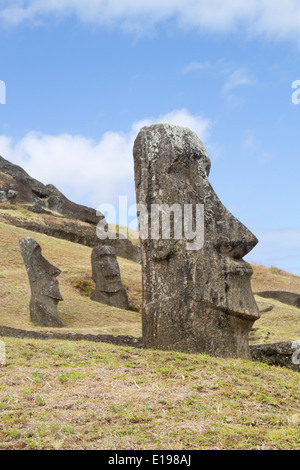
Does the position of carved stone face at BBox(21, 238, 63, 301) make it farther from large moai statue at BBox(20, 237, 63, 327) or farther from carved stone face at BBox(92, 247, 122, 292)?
carved stone face at BBox(92, 247, 122, 292)

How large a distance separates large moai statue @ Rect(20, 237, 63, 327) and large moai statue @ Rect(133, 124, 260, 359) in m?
9.32

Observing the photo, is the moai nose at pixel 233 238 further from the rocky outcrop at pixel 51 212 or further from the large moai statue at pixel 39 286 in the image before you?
the rocky outcrop at pixel 51 212

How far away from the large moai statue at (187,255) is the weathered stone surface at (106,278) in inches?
531

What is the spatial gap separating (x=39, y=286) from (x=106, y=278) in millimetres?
5041

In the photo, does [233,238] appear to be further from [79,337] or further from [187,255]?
[79,337]

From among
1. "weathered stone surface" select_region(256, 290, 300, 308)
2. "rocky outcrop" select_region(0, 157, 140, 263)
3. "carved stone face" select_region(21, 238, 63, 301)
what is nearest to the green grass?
"carved stone face" select_region(21, 238, 63, 301)

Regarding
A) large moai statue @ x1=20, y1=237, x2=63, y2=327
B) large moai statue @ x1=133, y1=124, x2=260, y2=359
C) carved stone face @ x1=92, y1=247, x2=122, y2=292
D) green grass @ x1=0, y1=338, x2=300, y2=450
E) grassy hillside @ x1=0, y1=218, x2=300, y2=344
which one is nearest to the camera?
green grass @ x1=0, y1=338, x2=300, y2=450

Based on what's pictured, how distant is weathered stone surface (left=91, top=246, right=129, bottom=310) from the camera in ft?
80.6

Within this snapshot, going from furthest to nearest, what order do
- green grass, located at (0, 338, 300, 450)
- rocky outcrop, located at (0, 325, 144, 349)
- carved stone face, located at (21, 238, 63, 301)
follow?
carved stone face, located at (21, 238, 63, 301)
rocky outcrop, located at (0, 325, 144, 349)
green grass, located at (0, 338, 300, 450)

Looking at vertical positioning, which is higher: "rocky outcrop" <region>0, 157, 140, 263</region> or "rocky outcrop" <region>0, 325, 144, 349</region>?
"rocky outcrop" <region>0, 157, 140, 263</region>

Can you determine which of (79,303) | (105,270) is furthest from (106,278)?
(79,303)

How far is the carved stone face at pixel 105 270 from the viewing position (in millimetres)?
24547

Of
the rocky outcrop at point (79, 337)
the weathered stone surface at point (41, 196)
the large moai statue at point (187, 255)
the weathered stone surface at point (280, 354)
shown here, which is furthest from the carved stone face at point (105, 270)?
the weathered stone surface at point (41, 196)

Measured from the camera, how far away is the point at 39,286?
20031 mm
